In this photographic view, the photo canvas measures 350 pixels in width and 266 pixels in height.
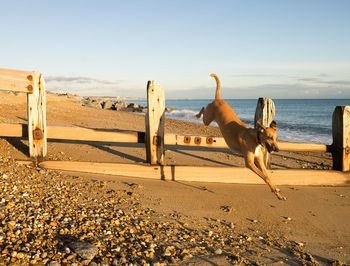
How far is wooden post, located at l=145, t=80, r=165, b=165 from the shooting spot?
6422 millimetres

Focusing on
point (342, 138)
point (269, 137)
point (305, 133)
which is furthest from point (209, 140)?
point (305, 133)

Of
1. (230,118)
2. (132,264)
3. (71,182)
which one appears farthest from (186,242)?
(230,118)

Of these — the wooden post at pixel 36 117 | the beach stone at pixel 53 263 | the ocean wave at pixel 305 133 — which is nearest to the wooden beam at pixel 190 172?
the wooden post at pixel 36 117

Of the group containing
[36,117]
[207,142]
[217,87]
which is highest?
[217,87]

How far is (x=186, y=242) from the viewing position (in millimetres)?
3656

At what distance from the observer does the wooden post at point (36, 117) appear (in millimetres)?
6172

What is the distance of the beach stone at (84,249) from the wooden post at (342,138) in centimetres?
539

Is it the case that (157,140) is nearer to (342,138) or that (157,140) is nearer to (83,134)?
(83,134)

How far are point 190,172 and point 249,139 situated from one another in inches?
51.6

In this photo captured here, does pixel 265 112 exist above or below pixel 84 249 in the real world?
above

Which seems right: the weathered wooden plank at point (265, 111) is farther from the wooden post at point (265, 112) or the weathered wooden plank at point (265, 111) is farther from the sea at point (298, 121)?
the sea at point (298, 121)

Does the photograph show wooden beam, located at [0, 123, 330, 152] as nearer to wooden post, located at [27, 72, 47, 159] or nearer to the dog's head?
wooden post, located at [27, 72, 47, 159]

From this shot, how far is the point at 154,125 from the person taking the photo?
21.2 ft

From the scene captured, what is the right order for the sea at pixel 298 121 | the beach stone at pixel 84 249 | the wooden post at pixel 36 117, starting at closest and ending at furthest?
the beach stone at pixel 84 249
the wooden post at pixel 36 117
the sea at pixel 298 121
